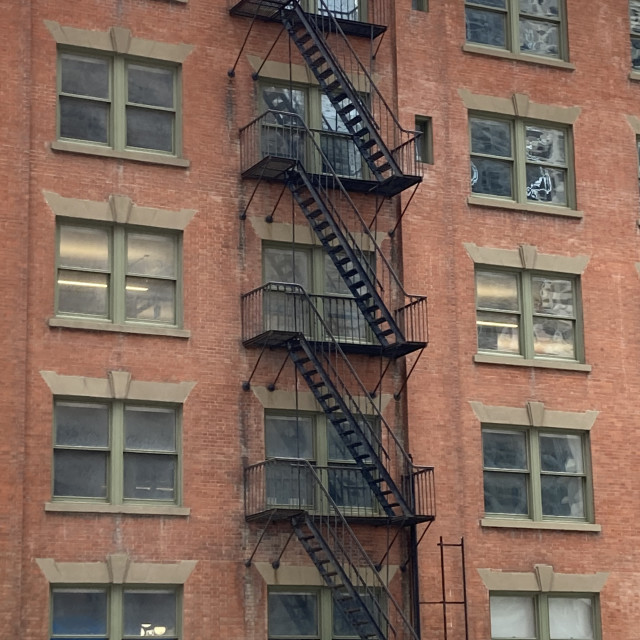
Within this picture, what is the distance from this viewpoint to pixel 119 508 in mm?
27297

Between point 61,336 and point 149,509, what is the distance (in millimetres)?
3497

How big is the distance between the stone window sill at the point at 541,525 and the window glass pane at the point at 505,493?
305mm

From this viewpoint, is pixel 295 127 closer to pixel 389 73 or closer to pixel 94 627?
pixel 389 73

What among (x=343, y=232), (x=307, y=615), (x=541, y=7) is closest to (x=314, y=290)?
(x=343, y=232)

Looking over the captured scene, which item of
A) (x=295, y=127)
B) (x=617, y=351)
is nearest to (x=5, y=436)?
(x=295, y=127)

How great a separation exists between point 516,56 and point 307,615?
13.0 metres

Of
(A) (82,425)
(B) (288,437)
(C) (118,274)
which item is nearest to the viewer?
(A) (82,425)

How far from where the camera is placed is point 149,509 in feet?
90.3

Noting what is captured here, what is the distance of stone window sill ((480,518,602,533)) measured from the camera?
30.5 m

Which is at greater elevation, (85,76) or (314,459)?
(85,76)

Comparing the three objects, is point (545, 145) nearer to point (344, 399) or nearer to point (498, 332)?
point (498, 332)

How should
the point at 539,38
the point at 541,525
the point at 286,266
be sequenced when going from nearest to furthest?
the point at 286,266 → the point at 541,525 → the point at 539,38

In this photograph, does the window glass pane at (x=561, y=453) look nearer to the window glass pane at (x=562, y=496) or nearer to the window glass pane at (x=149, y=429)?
the window glass pane at (x=562, y=496)

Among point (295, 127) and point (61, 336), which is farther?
point (295, 127)
